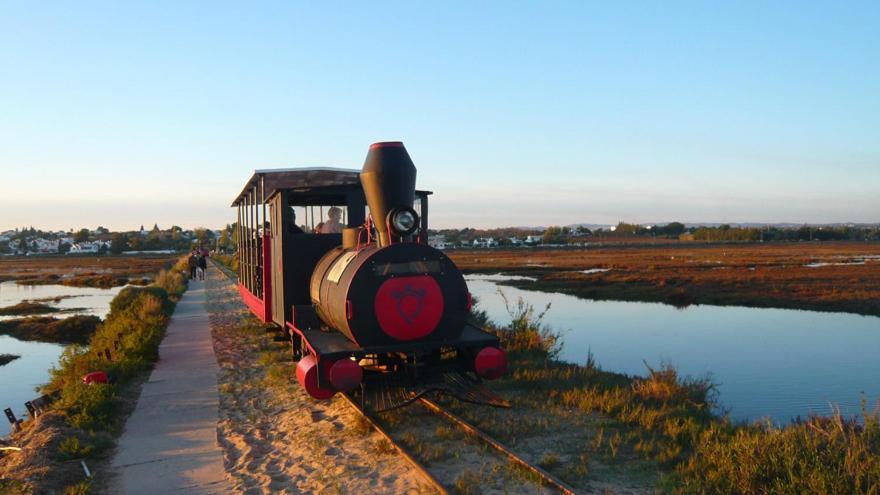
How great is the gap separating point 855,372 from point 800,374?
4.80 ft

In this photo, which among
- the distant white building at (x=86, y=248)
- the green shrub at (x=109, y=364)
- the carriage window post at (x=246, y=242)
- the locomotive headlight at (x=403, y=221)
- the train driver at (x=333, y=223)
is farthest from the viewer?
the distant white building at (x=86, y=248)

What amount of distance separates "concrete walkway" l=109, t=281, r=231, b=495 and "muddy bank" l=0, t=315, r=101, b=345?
11.6 metres

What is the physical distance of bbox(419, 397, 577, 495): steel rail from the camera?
17.0ft

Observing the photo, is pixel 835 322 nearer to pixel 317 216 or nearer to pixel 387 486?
pixel 317 216

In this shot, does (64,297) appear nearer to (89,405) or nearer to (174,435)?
(89,405)

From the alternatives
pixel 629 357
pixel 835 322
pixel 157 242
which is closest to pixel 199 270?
pixel 629 357

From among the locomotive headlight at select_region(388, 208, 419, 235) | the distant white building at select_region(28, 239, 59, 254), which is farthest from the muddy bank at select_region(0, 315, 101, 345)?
the distant white building at select_region(28, 239, 59, 254)

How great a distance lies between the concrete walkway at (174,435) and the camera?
5934mm

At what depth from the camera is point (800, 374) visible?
47.0 ft

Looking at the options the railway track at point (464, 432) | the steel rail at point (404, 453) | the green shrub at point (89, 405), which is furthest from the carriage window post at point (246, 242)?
the steel rail at point (404, 453)

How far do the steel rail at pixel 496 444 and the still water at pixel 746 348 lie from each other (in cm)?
497

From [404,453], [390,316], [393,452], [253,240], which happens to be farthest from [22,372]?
[404,453]

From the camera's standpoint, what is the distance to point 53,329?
918 inches

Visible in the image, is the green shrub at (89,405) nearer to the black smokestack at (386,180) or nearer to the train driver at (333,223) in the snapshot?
the train driver at (333,223)
